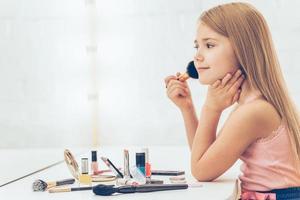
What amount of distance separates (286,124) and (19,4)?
62 centimetres

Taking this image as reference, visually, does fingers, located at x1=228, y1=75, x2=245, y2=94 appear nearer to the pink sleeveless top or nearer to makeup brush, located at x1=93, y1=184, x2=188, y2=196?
the pink sleeveless top

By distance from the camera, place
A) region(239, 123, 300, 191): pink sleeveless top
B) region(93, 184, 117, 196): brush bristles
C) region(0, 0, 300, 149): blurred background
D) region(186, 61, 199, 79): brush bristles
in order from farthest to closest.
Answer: region(0, 0, 300, 149): blurred background, region(186, 61, 199, 79): brush bristles, region(239, 123, 300, 191): pink sleeveless top, region(93, 184, 117, 196): brush bristles

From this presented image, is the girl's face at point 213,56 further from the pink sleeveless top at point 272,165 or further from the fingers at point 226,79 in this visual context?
the pink sleeveless top at point 272,165

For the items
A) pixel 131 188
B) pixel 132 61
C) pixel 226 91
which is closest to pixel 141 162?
pixel 131 188

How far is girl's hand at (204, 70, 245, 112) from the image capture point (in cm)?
106

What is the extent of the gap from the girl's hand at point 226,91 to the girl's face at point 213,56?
0.01 meters

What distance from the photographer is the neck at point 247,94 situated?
A: 3.41ft

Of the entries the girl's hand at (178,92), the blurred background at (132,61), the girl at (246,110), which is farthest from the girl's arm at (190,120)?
the blurred background at (132,61)

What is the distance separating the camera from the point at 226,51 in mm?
1049

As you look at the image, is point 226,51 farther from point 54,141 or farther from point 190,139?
point 54,141

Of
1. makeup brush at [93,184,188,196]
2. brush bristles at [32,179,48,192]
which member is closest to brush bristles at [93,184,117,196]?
makeup brush at [93,184,188,196]

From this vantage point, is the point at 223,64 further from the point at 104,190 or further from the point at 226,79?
the point at 104,190

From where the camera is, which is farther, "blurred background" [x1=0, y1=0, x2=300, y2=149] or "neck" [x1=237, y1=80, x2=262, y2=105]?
"blurred background" [x1=0, y1=0, x2=300, y2=149]

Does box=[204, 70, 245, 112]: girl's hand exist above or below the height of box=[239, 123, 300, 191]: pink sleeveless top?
above
